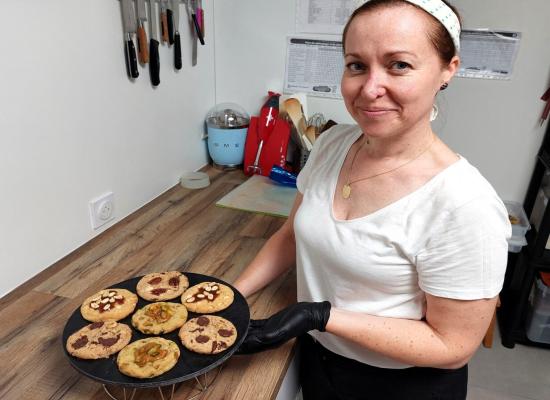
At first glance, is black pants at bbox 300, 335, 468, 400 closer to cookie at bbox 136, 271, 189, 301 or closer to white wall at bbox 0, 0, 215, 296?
cookie at bbox 136, 271, 189, 301

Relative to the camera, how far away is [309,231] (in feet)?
2.78

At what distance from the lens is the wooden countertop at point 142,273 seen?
0.78 metres

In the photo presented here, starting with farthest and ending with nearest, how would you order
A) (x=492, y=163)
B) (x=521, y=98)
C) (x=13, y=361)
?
(x=492, y=163), (x=521, y=98), (x=13, y=361)

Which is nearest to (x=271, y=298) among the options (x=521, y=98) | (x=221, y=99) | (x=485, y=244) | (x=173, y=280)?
(x=173, y=280)

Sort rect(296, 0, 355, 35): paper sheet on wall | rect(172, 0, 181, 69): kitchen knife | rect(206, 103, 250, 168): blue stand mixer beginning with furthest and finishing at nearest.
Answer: rect(206, 103, 250, 168): blue stand mixer → rect(296, 0, 355, 35): paper sheet on wall → rect(172, 0, 181, 69): kitchen knife

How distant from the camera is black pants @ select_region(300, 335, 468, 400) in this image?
2.82ft

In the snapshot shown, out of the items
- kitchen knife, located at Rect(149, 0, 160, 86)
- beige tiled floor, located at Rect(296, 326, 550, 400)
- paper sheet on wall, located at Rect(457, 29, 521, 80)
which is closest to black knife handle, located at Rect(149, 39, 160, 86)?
kitchen knife, located at Rect(149, 0, 160, 86)

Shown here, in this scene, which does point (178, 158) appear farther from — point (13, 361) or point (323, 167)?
point (13, 361)

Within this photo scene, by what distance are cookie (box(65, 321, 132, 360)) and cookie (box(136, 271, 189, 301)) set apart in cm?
9

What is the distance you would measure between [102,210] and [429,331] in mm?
957

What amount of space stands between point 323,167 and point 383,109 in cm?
26

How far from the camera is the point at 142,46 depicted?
1314mm

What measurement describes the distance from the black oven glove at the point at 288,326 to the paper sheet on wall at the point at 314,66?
1.22 meters

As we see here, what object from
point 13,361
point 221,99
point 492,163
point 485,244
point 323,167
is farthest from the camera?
point 221,99
